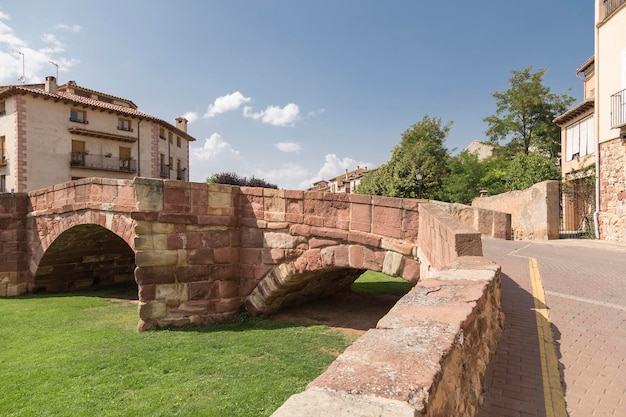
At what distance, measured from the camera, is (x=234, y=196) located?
8258mm

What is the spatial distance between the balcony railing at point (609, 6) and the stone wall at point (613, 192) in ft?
15.8

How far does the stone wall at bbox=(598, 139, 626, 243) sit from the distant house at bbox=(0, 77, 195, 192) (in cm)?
2968

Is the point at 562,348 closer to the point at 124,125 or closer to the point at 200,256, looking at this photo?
the point at 200,256

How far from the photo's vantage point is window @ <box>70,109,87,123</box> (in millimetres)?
27031

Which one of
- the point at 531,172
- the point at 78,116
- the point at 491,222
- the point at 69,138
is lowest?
the point at 491,222

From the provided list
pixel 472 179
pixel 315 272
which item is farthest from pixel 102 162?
pixel 472 179

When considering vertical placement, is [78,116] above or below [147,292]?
above

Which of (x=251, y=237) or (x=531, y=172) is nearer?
(x=251, y=237)

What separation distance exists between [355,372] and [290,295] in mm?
7389

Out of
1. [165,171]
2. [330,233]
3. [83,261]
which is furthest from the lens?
[165,171]

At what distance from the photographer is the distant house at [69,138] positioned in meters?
24.7

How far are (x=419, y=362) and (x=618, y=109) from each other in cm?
1628

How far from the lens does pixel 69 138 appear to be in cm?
2680

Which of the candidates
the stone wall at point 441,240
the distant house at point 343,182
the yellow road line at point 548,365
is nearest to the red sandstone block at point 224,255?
the stone wall at point 441,240
